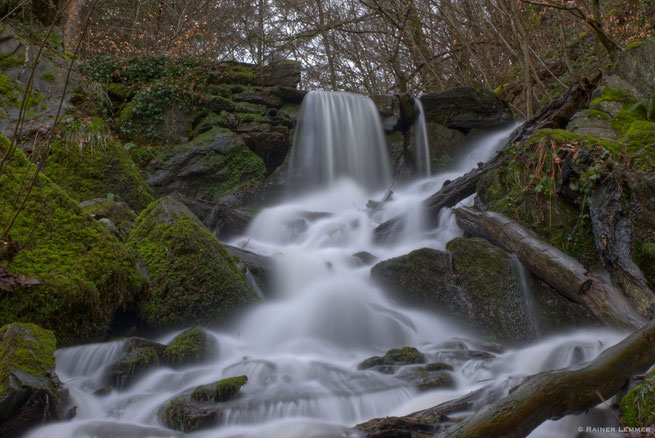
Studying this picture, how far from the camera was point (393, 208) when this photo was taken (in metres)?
A: 8.91

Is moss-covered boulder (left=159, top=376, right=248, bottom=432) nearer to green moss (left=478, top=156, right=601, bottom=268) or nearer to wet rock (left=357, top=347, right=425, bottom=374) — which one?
wet rock (left=357, top=347, right=425, bottom=374)

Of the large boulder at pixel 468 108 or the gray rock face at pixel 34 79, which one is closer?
the gray rock face at pixel 34 79

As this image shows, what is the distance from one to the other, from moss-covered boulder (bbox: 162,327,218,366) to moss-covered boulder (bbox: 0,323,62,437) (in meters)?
1.01

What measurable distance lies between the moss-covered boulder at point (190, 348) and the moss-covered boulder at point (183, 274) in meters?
0.46

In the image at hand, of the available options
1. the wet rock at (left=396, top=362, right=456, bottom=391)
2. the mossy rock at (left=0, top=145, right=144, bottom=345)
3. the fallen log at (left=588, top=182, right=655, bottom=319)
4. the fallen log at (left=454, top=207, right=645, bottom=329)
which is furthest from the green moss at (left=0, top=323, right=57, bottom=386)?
the fallen log at (left=588, top=182, right=655, bottom=319)

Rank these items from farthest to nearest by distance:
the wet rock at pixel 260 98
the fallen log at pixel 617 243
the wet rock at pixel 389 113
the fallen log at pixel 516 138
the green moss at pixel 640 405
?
1. the wet rock at pixel 389 113
2. the wet rock at pixel 260 98
3. the fallen log at pixel 516 138
4. the fallen log at pixel 617 243
5. the green moss at pixel 640 405

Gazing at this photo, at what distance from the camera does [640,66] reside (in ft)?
22.2

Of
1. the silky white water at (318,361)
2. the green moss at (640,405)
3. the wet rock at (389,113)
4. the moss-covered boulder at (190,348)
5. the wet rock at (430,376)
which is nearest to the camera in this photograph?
the green moss at (640,405)

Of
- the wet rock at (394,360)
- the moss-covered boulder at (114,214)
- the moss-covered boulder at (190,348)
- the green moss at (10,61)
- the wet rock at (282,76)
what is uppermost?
the wet rock at (282,76)

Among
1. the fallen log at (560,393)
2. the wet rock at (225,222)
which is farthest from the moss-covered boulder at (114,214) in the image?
the fallen log at (560,393)

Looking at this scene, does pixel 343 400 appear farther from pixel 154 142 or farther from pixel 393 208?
pixel 154 142

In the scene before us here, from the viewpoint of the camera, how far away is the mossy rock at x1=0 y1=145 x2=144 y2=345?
358cm

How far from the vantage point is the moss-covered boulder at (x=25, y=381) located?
2.57 m

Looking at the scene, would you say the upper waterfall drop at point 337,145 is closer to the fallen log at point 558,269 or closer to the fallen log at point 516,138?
the fallen log at point 516,138
